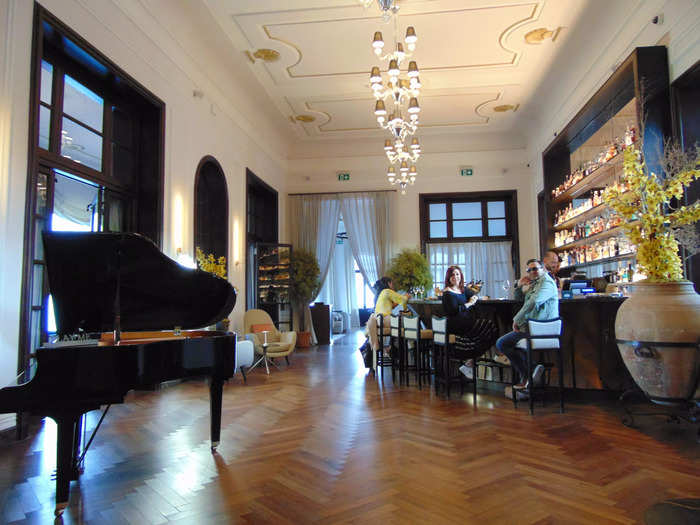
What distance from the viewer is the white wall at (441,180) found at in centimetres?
1130

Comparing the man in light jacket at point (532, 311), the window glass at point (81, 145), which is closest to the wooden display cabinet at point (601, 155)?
the man in light jacket at point (532, 311)

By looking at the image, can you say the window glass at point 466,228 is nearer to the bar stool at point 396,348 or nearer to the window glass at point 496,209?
the window glass at point 496,209

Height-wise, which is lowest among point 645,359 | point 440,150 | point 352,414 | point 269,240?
point 352,414

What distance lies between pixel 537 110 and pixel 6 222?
31.0 feet

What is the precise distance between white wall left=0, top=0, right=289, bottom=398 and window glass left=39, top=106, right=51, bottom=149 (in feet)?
1.73

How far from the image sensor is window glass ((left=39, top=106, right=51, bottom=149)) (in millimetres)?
4402

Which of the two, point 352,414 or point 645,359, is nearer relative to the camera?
point 645,359

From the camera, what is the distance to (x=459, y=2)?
6.17m

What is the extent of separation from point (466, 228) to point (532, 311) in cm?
745

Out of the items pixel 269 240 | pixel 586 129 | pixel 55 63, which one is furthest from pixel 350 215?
pixel 55 63

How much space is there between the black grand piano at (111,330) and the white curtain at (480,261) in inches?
343

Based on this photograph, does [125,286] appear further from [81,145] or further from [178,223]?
[178,223]

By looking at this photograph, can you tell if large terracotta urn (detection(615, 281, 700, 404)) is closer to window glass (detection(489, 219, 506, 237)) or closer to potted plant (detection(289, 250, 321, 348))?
potted plant (detection(289, 250, 321, 348))

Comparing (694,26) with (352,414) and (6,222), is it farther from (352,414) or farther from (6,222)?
(6,222)
